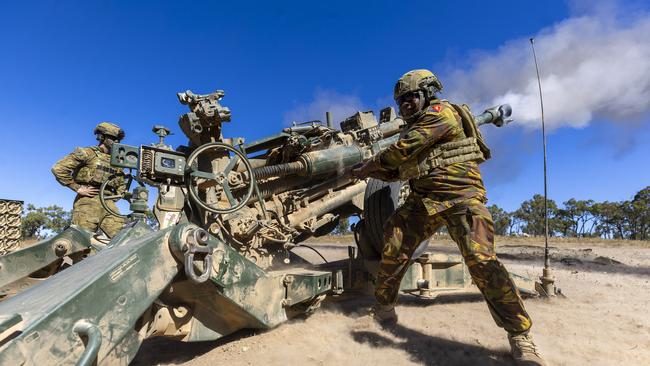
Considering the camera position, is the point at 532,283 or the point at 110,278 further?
the point at 532,283

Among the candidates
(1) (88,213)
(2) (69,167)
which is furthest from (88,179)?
(1) (88,213)

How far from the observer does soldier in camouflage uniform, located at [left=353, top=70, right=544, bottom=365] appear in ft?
8.52

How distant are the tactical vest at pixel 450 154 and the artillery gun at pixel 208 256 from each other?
956mm

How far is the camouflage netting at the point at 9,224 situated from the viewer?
9.87 metres

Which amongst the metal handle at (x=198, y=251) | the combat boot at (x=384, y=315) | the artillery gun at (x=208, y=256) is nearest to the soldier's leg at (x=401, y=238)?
the combat boot at (x=384, y=315)

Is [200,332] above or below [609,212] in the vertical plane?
below

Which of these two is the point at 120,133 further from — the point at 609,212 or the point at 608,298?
the point at 609,212

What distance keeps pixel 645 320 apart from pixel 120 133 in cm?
611

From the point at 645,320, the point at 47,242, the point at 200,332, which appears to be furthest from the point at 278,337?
the point at 645,320

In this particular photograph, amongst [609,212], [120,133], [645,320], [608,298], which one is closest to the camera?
[645,320]

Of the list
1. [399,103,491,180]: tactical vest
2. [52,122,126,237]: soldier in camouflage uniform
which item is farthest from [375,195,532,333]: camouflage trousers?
[52,122,126,237]: soldier in camouflage uniform

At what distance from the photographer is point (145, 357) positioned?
9.51 ft

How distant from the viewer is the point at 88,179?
488cm

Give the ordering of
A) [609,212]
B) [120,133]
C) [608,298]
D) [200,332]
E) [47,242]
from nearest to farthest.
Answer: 1. [200,332]
2. [47,242]
3. [608,298]
4. [120,133]
5. [609,212]
